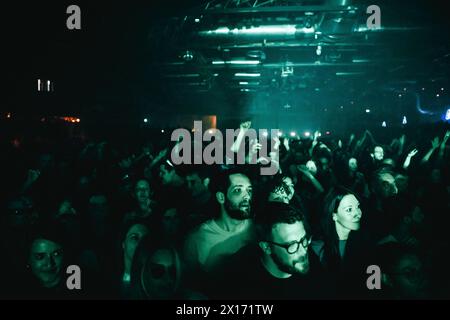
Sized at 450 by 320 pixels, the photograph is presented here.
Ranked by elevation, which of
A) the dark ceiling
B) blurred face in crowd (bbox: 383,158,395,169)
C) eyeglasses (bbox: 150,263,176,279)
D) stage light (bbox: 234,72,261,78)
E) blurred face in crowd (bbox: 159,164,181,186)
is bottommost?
eyeglasses (bbox: 150,263,176,279)

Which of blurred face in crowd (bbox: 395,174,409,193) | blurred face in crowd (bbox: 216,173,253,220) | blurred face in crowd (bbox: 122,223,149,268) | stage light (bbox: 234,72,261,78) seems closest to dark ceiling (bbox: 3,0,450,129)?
stage light (bbox: 234,72,261,78)

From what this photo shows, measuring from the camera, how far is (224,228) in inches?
139

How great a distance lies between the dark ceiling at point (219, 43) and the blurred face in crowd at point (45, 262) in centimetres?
304

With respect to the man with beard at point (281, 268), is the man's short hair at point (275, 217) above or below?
above

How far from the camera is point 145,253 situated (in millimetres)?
2855

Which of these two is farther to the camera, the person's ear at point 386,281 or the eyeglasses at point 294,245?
the person's ear at point 386,281

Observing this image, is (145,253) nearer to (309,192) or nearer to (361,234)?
(361,234)

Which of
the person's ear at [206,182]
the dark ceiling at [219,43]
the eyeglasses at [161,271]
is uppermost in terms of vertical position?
the dark ceiling at [219,43]

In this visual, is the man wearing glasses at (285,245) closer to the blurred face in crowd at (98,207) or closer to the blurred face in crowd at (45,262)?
the blurred face in crowd at (45,262)

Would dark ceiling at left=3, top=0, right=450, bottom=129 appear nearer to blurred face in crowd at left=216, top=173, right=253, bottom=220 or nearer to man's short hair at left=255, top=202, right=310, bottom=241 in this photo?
blurred face in crowd at left=216, top=173, right=253, bottom=220

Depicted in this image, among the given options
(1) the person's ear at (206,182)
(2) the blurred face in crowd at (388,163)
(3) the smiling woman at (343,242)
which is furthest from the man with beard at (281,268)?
(2) the blurred face in crowd at (388,163)

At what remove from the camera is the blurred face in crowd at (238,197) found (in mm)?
3624

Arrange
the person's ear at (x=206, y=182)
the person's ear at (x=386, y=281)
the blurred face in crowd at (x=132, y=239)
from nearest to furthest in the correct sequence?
the person's ear at (x=386, y=281) → the blurred face in crowd at (x=132, y=239) → the person's ear at (x=206, y=182)

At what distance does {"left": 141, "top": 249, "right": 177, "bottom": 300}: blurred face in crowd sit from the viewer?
2.75 metres
